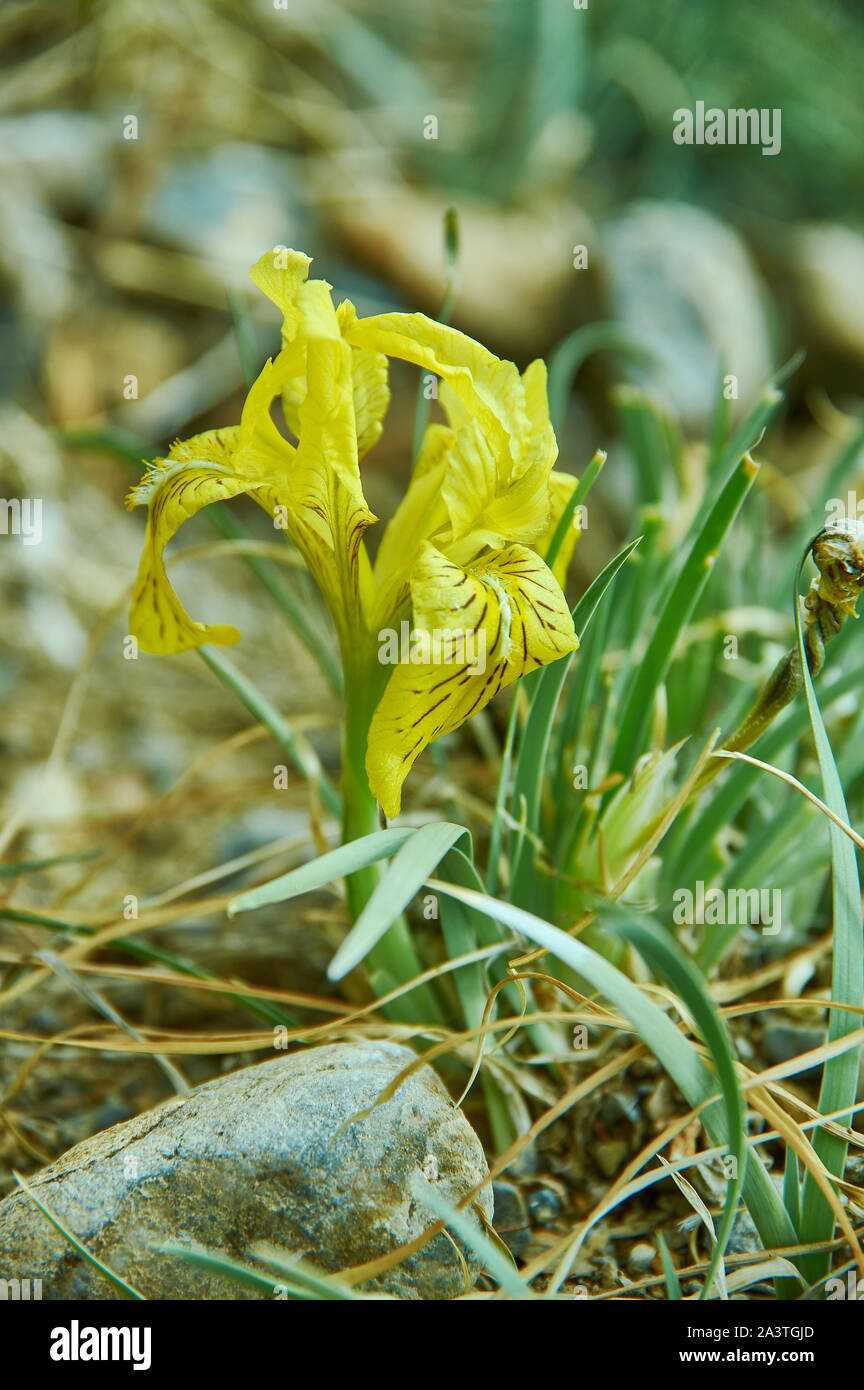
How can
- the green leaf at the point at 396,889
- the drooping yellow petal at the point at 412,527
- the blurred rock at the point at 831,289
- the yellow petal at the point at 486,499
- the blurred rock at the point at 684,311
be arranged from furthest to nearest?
the blurred rock at the point at 831,289
the blurred rock at the point at 684,311
the drooping yellow petal at the point at 412,527
the yellow petal at the point at 486,499
the green leaf at the point at 396,889

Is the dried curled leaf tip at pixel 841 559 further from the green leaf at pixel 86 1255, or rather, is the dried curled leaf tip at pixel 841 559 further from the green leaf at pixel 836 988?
the green leaf at pixel 86 1255

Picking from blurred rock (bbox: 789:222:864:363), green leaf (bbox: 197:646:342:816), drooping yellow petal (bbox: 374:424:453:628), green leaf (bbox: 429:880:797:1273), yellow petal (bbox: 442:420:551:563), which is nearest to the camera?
green leaf (bbox: 429:880:797:1273)

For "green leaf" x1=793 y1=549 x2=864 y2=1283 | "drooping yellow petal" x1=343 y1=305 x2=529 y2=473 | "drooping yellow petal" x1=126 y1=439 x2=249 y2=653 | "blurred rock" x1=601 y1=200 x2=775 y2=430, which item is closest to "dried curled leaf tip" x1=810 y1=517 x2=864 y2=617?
"green leaf" x1=793 y1=549 x2=864 y2=1283

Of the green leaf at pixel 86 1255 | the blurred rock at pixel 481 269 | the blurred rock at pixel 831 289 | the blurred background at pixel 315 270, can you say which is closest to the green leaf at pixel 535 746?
the blurred background at pixel 315 270

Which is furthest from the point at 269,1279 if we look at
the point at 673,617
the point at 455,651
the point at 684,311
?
the point at 684,311

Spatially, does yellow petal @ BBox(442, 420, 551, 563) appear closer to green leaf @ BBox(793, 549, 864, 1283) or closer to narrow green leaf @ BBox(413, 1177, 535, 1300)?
green leaf @ BBox(793, 549, 864, 1283)

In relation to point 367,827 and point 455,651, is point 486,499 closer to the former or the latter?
point 455,651

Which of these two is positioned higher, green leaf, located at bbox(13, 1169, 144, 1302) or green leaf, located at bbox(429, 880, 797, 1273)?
green leaf, located at bbox(429, 880, 797, 1273)
